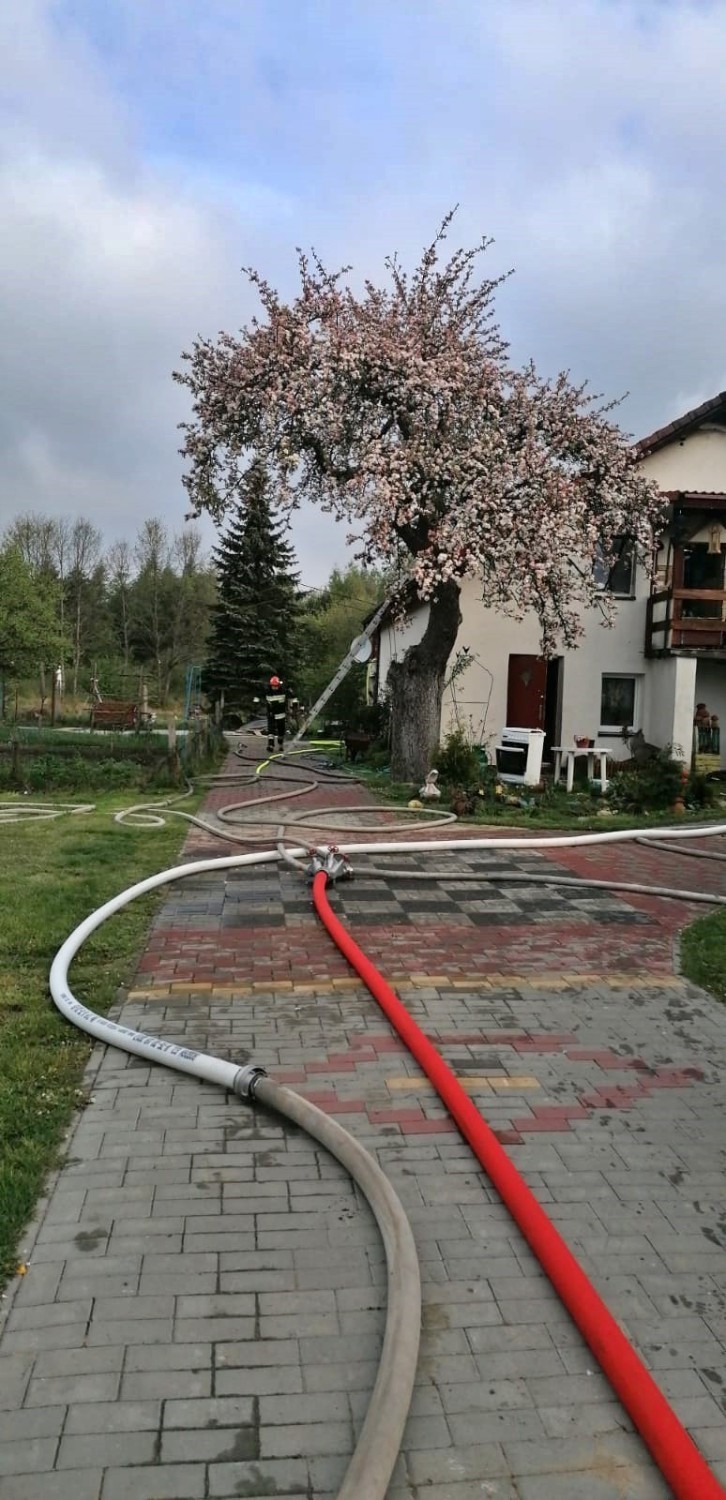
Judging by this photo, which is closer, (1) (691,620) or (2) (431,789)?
(2) (431,789)

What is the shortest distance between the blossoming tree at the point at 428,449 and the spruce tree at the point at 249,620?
26329 millimetres

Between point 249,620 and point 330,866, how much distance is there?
34703 millimetres

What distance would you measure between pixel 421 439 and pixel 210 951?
9463 mm

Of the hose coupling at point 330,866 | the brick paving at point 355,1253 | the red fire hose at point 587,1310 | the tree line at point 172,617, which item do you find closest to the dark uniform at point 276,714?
the tree line at point 172,617

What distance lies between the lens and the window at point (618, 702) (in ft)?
58.9

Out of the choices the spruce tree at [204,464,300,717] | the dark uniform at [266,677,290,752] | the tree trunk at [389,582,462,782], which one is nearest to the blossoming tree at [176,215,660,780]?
the tree trunk at [389,582,462,782]

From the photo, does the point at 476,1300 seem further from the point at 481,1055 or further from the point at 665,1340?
the point at 481,1055

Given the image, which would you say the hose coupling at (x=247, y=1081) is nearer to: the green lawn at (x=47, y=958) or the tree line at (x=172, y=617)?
the green lawn at (x=47, y=958)

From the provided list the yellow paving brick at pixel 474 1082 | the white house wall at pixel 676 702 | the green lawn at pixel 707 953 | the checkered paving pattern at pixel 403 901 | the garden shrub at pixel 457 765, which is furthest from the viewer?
the white house wall at pixel 676 702

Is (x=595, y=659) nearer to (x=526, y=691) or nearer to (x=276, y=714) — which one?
(x=526, y=691)

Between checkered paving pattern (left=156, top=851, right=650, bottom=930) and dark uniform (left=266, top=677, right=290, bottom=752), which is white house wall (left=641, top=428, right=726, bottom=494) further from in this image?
checkered paving pattern (left=156, top=851, right=650, bottom=930)

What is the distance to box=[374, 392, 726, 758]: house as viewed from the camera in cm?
1691

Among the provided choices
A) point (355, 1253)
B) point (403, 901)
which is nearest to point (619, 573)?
point (403, 901)

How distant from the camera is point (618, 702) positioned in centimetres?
1800
